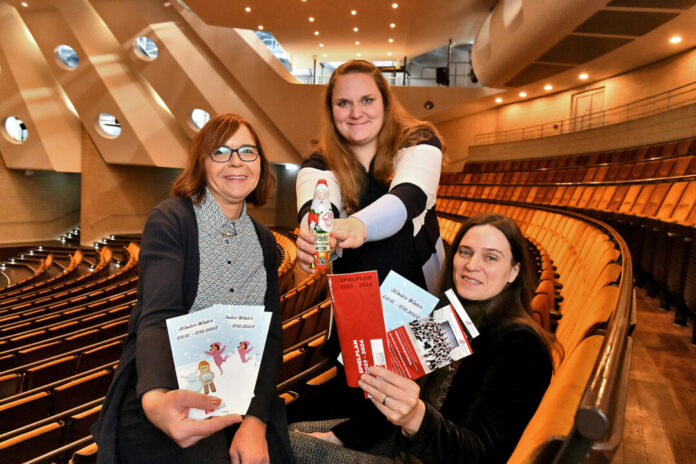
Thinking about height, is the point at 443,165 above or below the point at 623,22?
below

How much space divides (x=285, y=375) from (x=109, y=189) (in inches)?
519

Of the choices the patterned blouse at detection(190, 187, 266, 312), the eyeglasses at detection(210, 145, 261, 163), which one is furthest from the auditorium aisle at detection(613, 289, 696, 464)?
the eyeglasses at detection(210, 145, 261, 163)

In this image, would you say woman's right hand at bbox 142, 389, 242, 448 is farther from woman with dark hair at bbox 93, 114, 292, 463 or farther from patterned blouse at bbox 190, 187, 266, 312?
patterned blouse at bbox 190, 187, 266, 312

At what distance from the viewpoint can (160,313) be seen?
1148 millimetres

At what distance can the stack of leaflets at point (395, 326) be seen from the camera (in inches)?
39.9

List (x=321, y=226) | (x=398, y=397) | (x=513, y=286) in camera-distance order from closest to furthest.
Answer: (x=398, y=397)
(x=321, y=226)
(x=513, y=286)

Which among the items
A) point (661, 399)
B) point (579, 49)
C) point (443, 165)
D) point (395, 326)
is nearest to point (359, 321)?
point (395, 326)

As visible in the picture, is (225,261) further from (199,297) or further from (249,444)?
(249,444)

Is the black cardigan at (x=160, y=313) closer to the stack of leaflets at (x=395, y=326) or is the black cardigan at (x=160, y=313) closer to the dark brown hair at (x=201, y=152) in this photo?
the dark brown hair at (x=201, y=152)

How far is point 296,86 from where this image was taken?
39.9 feet

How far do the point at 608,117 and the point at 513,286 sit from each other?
11.0m

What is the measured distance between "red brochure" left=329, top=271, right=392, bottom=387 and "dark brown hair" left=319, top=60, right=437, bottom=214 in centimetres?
47

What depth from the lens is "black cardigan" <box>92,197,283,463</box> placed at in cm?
108

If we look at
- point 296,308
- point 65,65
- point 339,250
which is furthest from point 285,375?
point 65,65
